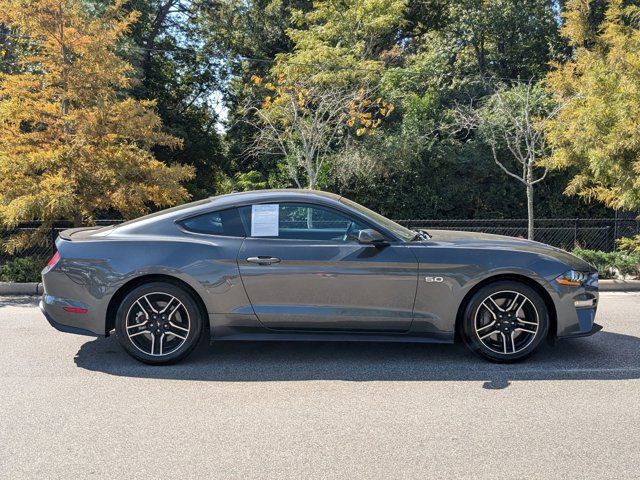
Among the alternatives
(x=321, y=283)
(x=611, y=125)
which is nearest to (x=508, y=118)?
(x=611, y=125)

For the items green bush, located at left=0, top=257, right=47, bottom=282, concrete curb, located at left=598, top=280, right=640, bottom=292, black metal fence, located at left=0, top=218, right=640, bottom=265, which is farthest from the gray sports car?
black metal fence, located at left=0, top=218, right=640, bottom=265

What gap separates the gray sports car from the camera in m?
4.85

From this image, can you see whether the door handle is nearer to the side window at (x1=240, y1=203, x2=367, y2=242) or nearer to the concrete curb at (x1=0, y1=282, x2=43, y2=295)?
the side window at (x1=240, y1=203, x2=367, y2=242)

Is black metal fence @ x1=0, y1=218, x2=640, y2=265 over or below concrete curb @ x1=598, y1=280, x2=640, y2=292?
over

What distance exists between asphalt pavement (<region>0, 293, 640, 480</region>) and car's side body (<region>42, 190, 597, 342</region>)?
1.22 feet

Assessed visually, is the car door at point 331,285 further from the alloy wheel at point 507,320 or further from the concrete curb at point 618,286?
the concrete curb at point 618,286

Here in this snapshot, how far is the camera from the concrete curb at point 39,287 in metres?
8.87

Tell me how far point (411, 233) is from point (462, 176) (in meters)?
14.1

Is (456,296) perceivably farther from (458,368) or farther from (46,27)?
(46,27)

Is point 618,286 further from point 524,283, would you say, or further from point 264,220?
point 264,220

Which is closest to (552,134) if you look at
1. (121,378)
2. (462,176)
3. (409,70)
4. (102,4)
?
(462,176)

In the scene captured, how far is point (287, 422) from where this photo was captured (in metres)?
3.79

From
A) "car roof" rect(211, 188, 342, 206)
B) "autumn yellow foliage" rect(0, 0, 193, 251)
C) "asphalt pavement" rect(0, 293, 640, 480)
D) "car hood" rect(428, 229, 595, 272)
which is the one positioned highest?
"autumn yellow foliage" rect(0, 0, 193, 251)

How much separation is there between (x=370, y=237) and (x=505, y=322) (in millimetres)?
1384
